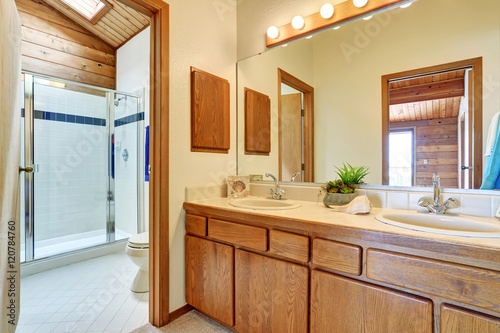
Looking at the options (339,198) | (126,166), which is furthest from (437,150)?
(126,166)

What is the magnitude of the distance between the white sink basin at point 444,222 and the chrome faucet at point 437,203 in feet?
0.12

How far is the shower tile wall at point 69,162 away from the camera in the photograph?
2767 millimetres

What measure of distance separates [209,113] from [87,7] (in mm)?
2540

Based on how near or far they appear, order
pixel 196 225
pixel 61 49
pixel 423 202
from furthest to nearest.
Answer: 1. pixel 61 49
2. pixel 196 225
3. pixel 423 202

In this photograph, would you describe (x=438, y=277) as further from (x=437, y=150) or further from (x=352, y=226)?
(x=437, y=150)

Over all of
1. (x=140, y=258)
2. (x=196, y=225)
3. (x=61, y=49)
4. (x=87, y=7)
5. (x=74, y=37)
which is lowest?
(x=140, y=258)

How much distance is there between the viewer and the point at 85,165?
3.07 metres

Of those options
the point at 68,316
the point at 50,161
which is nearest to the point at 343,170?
the point at 68,316

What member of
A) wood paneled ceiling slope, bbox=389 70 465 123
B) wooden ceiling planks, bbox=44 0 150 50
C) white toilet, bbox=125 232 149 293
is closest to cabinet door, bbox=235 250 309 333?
white toilet, bbox=125 232 149 293

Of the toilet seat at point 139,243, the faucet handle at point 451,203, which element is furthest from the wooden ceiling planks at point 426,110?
the toilet seat at point 139,243

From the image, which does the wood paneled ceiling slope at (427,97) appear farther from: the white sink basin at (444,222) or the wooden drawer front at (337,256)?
the wooden drawer front at (337,256)

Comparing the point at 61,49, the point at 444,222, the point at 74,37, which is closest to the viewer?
the point at 444,222

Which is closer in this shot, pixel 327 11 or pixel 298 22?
pixel 327 11

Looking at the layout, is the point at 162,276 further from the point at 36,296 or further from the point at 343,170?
the point at 343,170
